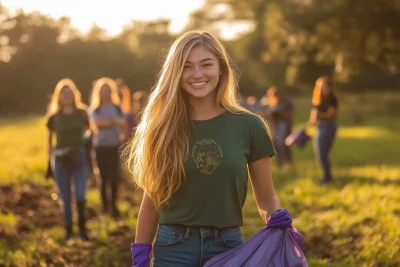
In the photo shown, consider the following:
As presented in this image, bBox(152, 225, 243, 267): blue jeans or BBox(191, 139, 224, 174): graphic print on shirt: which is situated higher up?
BBox(191, 139, 224, 174): graphic print on shirt

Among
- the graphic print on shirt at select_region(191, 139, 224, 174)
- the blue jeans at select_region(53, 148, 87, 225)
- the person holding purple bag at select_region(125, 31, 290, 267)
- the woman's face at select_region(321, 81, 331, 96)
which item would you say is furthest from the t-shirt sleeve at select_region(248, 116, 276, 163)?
the woman's face at select_region(321, 81, 331, 96)

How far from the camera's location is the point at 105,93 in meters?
11.5

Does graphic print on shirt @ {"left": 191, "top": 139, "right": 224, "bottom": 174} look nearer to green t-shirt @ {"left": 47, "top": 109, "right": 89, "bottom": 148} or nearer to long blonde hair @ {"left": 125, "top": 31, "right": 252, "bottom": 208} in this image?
long blonde hair @ {"left": 125, "top": 31, "right": 252, "bottom": 208}

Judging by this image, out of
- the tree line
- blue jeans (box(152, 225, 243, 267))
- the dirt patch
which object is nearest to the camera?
blue jeans (box(152, 225, 243, 267))

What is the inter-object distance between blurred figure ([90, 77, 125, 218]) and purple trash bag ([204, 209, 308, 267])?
812 cm

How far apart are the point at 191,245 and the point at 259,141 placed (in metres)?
0.62

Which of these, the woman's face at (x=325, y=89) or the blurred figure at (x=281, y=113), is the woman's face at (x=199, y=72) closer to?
the woman's face at (x=325, y=89)

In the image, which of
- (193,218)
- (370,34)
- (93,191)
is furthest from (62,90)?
(370,34)

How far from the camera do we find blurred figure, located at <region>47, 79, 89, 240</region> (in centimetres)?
976

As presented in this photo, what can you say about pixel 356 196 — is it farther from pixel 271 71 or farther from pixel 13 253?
pixel 271 71

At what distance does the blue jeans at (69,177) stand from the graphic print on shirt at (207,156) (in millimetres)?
6376

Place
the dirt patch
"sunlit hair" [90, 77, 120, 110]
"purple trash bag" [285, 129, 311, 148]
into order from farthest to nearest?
"purple trash bag" [285, 129, 311, 148], "sunlit hair" [90, 77, 120, 110], the dirt patch

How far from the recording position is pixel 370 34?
55.9ft

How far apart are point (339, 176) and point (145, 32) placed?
81.3 metres
